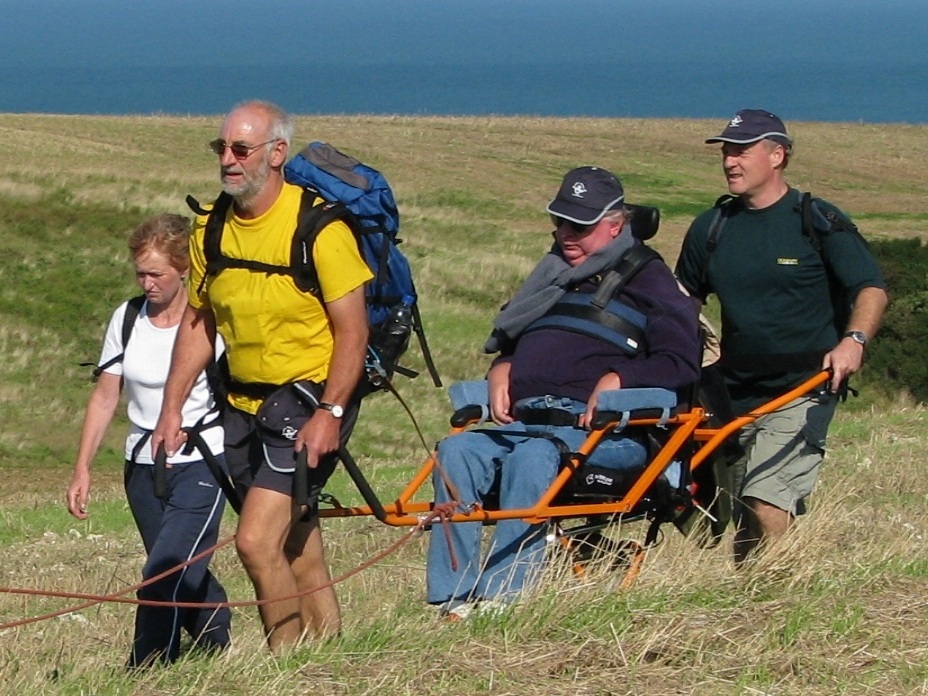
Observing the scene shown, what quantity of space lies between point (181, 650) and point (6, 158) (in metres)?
28.9

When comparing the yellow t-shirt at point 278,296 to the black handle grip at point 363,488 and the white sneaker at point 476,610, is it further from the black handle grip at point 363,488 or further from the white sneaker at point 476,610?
the white sneaker at point 476,610

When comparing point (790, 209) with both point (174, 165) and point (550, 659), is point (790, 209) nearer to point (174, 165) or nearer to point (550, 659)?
point (550, 659)

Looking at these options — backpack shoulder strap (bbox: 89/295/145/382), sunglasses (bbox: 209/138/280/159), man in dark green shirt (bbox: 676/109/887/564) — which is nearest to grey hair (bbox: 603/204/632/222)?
man in dark green shirt (bbox: 676/109/887/564)

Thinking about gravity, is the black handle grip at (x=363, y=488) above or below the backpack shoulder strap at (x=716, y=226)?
below

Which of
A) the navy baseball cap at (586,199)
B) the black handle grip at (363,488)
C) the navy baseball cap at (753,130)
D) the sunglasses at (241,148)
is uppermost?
the navy baseball cap at (753,130)

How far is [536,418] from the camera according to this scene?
5902mm

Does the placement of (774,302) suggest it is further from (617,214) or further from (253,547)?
(253,547)

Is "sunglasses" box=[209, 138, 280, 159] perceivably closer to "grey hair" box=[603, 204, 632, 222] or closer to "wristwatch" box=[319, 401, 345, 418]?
"wristwatch" box=[319, 401, 345, 418]

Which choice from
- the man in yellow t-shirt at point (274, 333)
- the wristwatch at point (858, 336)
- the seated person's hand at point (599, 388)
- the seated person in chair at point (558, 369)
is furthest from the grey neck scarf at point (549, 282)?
the wristwatch at point (858, 336)

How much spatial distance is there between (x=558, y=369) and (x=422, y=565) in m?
2.01

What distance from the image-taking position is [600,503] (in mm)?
5676

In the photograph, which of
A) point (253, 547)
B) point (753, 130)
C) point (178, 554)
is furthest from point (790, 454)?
point (178, 554)

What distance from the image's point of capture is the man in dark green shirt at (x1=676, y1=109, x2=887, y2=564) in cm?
647

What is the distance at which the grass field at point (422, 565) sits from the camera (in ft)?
14.6
